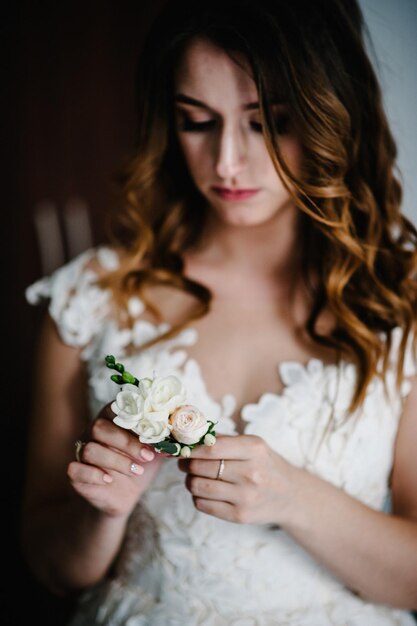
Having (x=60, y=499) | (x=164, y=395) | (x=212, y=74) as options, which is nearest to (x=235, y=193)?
(x=212, y=74)

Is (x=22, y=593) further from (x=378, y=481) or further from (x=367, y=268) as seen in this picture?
(x=367, y=268)

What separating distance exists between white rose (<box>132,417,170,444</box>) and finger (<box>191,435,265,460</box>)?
0.09m

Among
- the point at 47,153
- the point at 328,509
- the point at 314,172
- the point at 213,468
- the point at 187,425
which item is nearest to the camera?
the point at 187,425

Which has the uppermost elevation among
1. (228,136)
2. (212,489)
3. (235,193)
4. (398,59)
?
(398,59)

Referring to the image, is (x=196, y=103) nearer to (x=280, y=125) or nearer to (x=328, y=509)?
(x=280, y=125)

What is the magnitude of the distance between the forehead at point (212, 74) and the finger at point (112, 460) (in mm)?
666

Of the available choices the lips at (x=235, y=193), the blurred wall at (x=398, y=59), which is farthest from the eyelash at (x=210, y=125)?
the blurred wall at (x=398, y=59)

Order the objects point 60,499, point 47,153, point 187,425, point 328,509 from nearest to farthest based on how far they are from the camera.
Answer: point 187,425, point 328,509, point 60,499, point 47,153

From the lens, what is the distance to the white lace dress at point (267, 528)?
1171 mm

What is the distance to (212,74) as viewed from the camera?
1.11 m

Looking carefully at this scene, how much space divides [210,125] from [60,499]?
2.93 ft

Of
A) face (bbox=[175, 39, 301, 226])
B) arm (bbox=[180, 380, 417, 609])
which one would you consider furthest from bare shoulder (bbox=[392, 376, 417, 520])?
face (bbox=[175, 39, 301, 226])

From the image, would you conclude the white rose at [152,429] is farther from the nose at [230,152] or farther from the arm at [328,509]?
the nose at [230,152]

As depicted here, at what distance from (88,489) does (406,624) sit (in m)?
0.75
